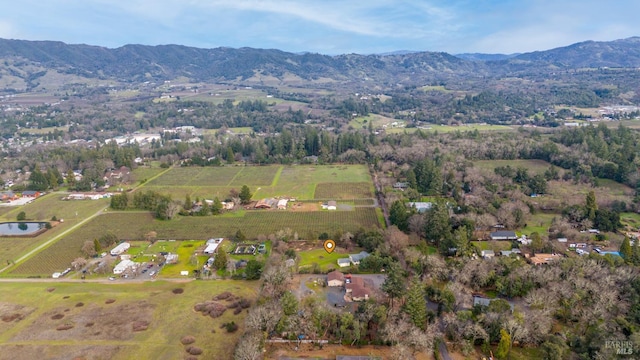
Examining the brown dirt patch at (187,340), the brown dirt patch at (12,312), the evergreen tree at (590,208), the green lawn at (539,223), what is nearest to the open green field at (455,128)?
the green lawn at (539,223)

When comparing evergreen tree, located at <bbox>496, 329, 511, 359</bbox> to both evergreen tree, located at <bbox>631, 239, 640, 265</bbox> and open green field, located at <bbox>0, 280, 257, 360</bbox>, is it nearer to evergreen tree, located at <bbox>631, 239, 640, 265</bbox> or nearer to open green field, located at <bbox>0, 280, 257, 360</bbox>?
evergreen tree, located at <bbox>631, 239, 640, 265</bbox>

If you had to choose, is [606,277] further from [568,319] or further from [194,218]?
[194,218]

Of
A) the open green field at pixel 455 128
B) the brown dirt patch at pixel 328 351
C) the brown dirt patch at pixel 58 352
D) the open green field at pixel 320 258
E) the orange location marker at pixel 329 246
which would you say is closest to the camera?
the brown dirt patch at pixel 328 351

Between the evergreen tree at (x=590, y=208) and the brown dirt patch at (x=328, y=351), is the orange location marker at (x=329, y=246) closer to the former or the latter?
the brown dirt patch at (x=328, y=351)

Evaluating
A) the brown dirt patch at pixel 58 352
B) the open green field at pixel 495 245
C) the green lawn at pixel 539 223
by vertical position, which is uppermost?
the green lawn at pixel 539 223

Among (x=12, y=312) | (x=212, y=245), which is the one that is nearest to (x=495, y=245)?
(x=212, y=245)

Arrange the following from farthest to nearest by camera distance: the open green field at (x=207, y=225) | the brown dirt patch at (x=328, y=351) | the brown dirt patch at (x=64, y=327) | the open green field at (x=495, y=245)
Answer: the open green field at (x=207, y=225)
the open green field at (x=495, y=245)
the brown dirt patch at (x=64, y=327)
the brown dirt patch at (x=328, y=351)

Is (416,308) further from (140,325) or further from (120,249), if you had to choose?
(120,249)

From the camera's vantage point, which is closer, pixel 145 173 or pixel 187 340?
pixel 187 340
